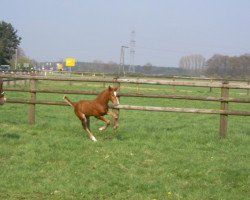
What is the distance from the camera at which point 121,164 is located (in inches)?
300

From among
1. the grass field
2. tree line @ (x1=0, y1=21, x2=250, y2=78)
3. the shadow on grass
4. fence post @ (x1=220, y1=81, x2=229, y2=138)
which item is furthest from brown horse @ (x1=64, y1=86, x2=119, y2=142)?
tree line @ (x1=0, y1=21, x2=250, y2=78)

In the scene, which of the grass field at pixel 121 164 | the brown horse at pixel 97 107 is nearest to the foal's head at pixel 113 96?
the brown horse at pixel 97 107

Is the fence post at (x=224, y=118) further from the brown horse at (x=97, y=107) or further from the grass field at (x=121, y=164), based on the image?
the brown horse at (x=97, y=107)

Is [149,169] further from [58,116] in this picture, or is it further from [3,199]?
[58,116]

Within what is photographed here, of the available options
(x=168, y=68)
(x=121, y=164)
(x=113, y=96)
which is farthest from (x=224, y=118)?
(x=168, y=68)

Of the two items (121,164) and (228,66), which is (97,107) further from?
(228,66)

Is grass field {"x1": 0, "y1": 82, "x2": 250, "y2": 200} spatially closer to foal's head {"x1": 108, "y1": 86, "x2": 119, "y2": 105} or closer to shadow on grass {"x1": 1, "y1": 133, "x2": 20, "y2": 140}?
shadow on grass {"x1": 1, "y1": 133, "x2": 20, "y2": 140}

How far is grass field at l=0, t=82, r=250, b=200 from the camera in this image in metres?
6.33

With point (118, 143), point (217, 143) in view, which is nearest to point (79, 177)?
point (118, 143)

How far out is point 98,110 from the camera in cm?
929

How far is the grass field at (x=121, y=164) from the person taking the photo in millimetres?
6328

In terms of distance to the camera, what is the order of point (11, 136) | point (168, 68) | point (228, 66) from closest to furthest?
1. point (11, 136)
2. point (228, 66)
3. point (168, 68)

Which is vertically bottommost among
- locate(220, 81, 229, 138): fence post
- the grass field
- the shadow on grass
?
the grass field

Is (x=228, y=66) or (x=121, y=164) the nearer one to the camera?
(x=121, y=164)
